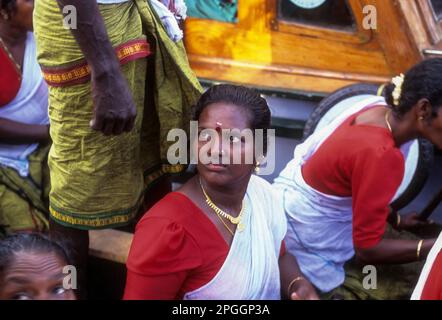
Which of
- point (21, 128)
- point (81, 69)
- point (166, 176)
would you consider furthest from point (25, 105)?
point (81, 69)

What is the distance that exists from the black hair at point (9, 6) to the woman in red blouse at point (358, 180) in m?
1.27

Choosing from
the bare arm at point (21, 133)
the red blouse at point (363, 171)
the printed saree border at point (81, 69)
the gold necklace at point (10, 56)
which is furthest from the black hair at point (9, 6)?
the red blouse at point (363, 171)

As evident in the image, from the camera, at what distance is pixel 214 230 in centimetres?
219

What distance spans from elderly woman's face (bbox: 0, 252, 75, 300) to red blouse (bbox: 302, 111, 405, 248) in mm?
1132

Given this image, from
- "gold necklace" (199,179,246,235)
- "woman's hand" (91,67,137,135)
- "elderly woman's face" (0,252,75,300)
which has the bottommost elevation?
"gold necklace" (199,179,246,235)

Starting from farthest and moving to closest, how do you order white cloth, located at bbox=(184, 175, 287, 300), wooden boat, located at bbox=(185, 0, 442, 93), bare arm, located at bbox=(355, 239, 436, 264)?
wooden boat, located at bbox=(185, 0, 442, 93) < bare arm, located at bbox=(355, 239, 436, 264) < white cloth, located at bbox=(184, 175, 287, 300)

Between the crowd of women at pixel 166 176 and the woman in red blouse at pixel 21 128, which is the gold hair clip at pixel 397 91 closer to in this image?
the crowd of women at pixel 166 176

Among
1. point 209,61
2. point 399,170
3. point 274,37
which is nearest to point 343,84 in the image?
point 274,37

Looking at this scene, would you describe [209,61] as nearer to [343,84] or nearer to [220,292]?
[343,84]

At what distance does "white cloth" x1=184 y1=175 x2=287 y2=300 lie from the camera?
2176 mm

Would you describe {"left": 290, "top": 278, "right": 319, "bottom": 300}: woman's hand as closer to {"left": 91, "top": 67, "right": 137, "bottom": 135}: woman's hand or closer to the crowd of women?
the crowd of women

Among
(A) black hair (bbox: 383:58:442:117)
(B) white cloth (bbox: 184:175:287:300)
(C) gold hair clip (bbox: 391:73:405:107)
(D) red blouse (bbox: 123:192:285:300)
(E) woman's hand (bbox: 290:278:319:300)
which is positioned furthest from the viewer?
(C) gold hair clip (bbox: 391:73:405:107)

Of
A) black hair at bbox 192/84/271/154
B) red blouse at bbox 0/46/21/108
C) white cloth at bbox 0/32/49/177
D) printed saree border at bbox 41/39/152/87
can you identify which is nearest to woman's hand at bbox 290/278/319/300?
black hair at bbox 192/84/271/154

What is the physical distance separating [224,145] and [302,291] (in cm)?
57
